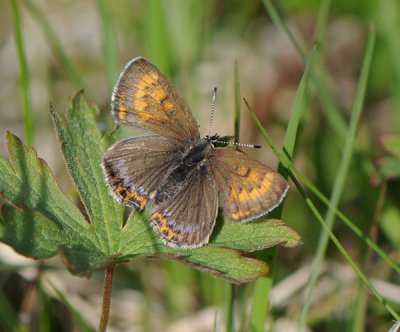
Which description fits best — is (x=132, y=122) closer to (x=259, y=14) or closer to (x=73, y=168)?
(x=73, y=168)

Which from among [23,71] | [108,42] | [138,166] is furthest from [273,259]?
[108,42]

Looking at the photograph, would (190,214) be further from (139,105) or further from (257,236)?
(139,105)

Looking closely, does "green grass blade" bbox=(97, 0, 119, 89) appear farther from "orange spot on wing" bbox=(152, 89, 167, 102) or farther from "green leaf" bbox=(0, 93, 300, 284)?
"green leaf" bbox=(0, 93, 300, 284)

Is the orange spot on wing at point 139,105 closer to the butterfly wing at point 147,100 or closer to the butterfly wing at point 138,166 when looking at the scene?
the butterfly wing at point 147,100

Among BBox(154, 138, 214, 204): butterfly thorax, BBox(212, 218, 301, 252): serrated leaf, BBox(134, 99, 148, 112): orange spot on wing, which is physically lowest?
BBox(212, 218, 301, 252): serrated leaf

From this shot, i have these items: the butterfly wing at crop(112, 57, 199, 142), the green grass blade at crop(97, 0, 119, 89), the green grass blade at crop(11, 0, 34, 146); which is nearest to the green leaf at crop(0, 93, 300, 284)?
the butterfly wing at crop(112, 57, 199, 142)

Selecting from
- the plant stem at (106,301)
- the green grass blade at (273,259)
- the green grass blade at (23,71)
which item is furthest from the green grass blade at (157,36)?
the plant stem at (106,301)

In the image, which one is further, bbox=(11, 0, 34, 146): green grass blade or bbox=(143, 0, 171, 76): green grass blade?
bbox=(143, 0, 171, 76): green grass blade
